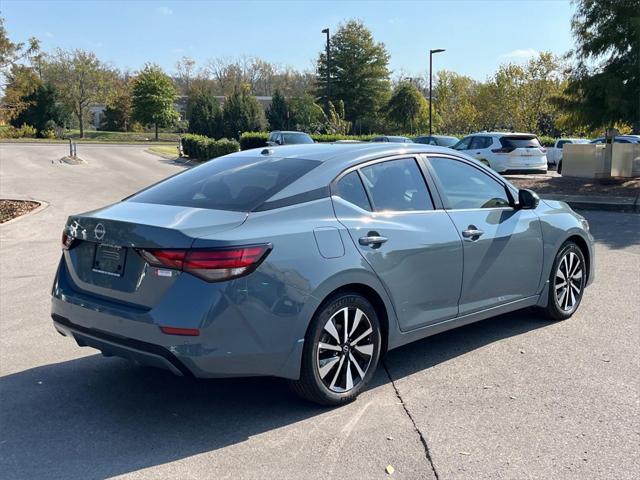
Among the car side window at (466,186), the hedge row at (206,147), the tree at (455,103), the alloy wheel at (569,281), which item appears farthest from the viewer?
the tree at (455,103)

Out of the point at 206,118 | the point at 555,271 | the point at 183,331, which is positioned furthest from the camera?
the point at 206,118

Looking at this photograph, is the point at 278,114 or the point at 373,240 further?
the point at 278,114

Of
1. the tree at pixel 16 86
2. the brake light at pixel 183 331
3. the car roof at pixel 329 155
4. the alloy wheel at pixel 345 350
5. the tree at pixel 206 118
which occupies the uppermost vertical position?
the tree at pixel 206 118

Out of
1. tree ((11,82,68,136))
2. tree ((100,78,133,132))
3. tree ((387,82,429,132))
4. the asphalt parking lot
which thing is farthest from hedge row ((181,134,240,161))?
tree ((100,78,133,132))

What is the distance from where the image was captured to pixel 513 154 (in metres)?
22.2

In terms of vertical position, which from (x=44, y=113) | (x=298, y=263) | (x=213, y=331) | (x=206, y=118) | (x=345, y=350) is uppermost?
(x=44, y=113)

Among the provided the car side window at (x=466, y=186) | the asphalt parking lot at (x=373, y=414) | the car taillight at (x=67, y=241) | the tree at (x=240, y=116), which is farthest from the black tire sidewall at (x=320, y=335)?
the tree at (x=240, y=116)

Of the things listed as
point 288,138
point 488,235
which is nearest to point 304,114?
point 288,138

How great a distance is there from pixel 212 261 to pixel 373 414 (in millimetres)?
1448

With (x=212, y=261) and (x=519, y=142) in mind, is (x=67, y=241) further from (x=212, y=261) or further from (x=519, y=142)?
(x=519, y=142)

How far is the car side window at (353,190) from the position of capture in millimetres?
4426

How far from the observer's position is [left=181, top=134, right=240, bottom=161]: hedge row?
101ft

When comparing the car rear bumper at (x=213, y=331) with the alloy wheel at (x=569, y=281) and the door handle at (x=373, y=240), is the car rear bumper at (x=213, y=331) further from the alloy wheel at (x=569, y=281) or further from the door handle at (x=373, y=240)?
the alloy wheel at (x=569, y=281)

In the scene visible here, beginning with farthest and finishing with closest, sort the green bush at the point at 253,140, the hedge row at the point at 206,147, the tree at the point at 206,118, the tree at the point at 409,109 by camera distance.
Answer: the tree at the point at 409,109
the tree at the point at 206,118
the green bush at the point at 253,140
the hedge row at the point at 206,147
